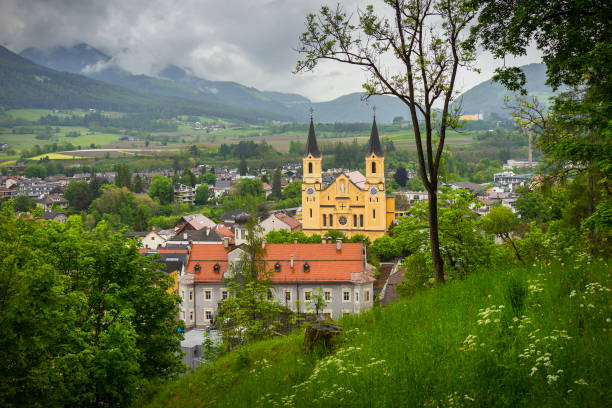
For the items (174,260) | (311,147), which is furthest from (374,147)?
(174,260)

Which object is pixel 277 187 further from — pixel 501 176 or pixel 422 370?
pixel 422 370

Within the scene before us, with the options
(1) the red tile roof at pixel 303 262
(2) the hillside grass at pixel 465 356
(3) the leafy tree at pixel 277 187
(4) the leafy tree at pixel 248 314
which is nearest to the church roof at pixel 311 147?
(1) the red tile roof at pixel 303 262

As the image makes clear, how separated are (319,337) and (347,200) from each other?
2274 inches

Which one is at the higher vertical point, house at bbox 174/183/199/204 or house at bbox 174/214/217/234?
house at bbox 174/183/199/204

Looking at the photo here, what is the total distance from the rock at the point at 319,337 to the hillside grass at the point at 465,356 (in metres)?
0.22

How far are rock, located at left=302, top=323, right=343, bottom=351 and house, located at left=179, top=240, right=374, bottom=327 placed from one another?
2321 centimetres

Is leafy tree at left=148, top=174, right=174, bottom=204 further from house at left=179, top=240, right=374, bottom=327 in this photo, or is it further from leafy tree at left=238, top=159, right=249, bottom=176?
house at left=179, top=240, right=374, bottom=327

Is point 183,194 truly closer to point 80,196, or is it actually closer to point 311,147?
point 80,196

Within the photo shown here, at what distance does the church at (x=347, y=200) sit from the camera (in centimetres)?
6600

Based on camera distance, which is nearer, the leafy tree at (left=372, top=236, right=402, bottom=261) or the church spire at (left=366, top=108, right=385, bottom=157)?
the leafy tree at (left=372, top=236, right=402, bottom=261)

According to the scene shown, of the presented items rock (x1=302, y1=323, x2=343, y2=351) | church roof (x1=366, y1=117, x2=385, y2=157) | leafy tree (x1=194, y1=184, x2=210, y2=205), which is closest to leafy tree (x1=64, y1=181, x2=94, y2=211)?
leafy tree (x1=194, y1=184, x2=210, y2=205)

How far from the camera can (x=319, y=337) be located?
9.83 metres

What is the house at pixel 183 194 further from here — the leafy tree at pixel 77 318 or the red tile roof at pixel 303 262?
the leafy tree at pixel 77 318

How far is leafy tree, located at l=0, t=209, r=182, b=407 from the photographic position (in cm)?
859
